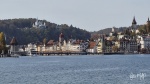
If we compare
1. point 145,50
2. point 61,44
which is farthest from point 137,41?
point 61,44

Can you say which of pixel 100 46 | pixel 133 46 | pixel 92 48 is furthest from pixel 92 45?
pixel 133 46

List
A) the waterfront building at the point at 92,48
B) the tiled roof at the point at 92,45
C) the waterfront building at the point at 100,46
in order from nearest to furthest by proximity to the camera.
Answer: the waterfront building at the point at 100,46, the waterfront building at the point at 92,48, the tiled roof at the point at 92,45

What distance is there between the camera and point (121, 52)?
568ft

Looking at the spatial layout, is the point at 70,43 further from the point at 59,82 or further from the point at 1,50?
the point at 59,82

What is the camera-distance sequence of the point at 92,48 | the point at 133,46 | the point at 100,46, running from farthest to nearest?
the point at 92,48 < the point at 133,46 < the point at 100,46

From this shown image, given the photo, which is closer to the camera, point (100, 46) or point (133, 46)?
point (100, 46)

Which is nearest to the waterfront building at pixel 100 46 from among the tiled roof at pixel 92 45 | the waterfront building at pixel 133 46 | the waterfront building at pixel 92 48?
the waterfront building at pixel 92 48

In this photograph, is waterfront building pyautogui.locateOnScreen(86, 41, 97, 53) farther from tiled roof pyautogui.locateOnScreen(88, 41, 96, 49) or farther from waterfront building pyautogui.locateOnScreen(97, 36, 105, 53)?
waterfront building pyautogui.locateOnScreen(97, 36, 105, 53)

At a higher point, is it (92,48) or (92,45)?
(92,45)

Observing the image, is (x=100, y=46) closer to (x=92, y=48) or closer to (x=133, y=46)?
(x=92, y=48)

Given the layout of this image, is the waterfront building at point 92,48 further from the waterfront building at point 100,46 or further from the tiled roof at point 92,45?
the waterfront building at point 100,46

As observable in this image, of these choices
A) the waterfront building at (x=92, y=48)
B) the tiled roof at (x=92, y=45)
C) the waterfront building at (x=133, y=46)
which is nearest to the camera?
the waterfront building at (x=133, y=46)

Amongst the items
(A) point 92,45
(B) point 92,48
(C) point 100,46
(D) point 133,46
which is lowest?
(B) point 92,48

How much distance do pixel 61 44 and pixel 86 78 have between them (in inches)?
6033
